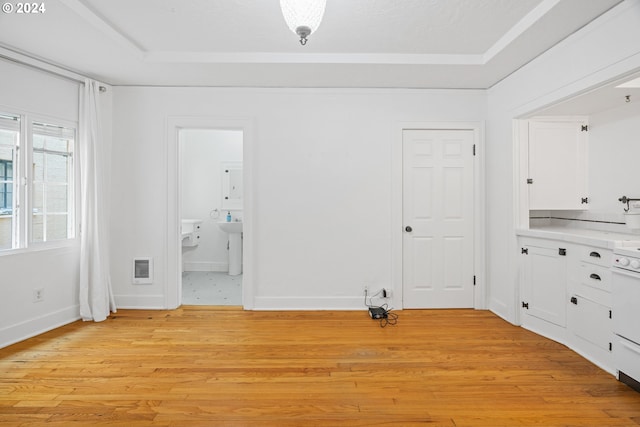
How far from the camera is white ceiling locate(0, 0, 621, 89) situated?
2.29m

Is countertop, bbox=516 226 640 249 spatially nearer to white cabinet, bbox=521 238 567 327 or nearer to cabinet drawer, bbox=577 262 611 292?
white cabinet, bbox=521 238 567 327

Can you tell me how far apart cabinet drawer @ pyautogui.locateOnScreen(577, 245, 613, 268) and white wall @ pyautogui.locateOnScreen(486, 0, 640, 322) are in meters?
0.69

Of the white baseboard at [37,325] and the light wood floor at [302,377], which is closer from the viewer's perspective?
the light wood floor at [302,377]

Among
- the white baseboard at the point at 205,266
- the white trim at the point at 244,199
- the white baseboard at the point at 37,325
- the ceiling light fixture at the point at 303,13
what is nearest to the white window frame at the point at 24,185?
the white baseboard at the point at 37,325

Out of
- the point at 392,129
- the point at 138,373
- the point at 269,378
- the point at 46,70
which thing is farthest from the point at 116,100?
the point at 269,378

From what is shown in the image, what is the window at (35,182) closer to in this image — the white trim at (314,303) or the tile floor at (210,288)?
the tile floor at (210,288)

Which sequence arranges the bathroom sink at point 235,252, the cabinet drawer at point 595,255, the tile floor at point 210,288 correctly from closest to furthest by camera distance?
the cabinet drawer at point 595,255 → the tile floor at point 210,288 → the bathroom sink at point 235,252

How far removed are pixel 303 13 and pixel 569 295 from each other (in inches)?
121

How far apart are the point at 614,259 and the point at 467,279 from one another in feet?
5.26

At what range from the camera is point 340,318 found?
342cm

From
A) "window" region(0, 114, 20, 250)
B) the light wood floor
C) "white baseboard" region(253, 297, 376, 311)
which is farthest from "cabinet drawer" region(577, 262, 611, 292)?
"window" region(0, 114, 20, 250)

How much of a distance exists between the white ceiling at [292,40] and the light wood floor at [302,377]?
8.54 feet

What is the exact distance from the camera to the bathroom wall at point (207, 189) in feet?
18.0

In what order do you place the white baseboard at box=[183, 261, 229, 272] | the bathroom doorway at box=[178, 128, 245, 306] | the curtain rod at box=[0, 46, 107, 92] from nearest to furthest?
the curtain rod at box=[0, 46, 107, 92] < the bathroom doorway at box=[178, 128, 245, 306] < the white baseboard at box=[183, 261, 229, 272]
